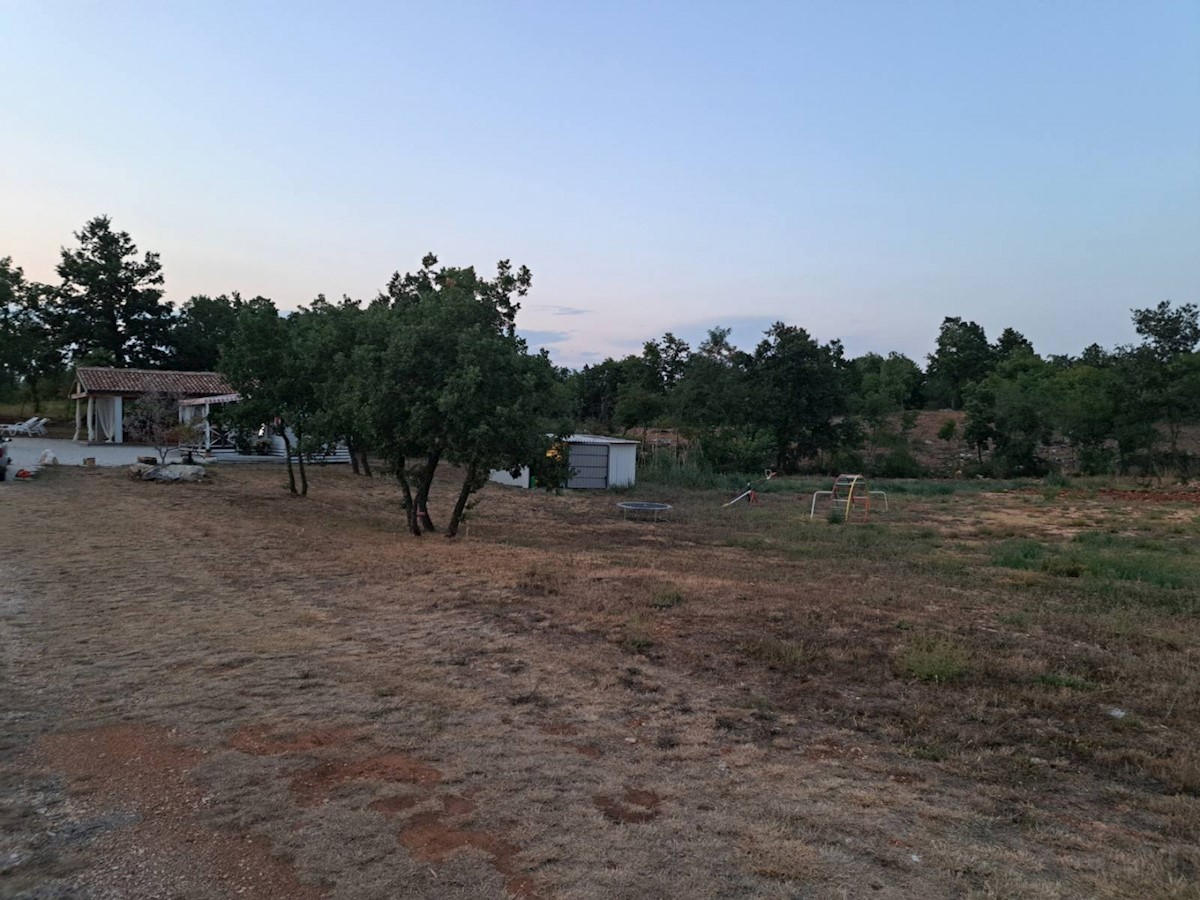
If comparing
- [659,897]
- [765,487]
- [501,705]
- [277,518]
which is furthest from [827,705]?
[765,487]

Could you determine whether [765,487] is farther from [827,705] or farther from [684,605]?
[827,705]

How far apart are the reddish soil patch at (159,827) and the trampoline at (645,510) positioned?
14.7 meters

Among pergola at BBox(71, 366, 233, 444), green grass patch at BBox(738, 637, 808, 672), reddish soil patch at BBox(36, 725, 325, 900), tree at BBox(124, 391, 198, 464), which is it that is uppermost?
pergola at BBox(71, 366, 233, 444)

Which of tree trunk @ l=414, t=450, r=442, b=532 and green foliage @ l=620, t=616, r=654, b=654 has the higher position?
tree trunk @ l=414, t=450, r=442, b=532

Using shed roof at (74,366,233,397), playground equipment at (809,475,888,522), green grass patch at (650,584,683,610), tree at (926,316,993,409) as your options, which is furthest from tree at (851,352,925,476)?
green grass patch at (650,584,683,610)

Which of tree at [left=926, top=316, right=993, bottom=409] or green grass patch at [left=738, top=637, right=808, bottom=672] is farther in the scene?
tree at [left=926, top=316, right=993, bottom=409]

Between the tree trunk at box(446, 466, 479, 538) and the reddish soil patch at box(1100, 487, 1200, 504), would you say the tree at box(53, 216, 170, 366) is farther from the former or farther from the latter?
the reddish soil patch at box(1100, 487, 1200, 504)

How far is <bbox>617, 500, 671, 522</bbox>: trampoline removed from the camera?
18.7 m

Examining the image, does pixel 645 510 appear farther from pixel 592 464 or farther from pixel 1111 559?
pixel 1111 559

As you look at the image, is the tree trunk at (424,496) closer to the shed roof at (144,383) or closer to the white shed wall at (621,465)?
the white shed wall at (621,465)

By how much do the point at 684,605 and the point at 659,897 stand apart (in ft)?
17.6

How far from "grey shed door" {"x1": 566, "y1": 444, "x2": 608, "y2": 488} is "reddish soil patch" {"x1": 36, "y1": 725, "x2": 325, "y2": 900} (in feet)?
73.5

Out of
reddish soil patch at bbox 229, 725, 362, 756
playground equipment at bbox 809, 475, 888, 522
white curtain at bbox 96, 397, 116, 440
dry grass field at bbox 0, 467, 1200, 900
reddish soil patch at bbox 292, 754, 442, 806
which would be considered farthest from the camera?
white curtain at bbox 96, 397, 116, 440

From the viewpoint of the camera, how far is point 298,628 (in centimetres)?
689
